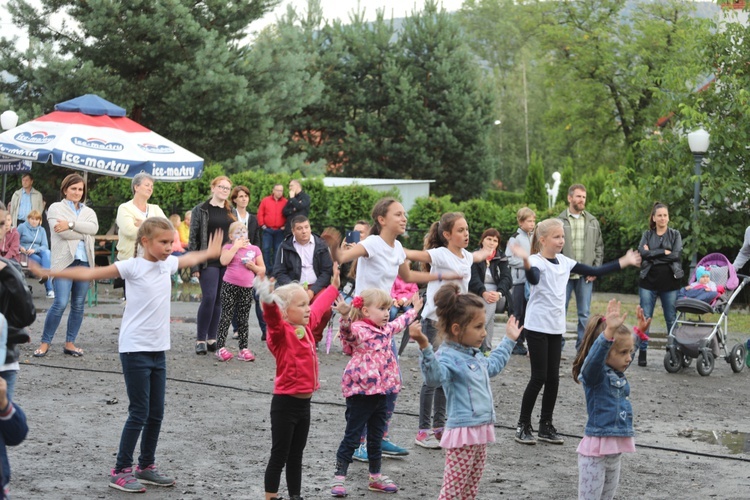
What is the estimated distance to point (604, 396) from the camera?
5.72m

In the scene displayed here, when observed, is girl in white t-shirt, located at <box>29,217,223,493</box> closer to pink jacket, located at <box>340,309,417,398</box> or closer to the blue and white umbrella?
pink jacket, located at <box>340,309,417,398</box>

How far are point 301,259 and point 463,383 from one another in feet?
19.3

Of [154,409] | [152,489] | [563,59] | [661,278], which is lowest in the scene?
[152,489]

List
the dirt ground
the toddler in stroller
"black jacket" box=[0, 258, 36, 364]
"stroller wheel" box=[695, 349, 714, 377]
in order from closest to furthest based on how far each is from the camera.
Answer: "black jacket" box=[0, 258, 36, 364] → the dirt ground → "stroller wheel" box=[695, 349, 714, 377] → the toddler in stroller

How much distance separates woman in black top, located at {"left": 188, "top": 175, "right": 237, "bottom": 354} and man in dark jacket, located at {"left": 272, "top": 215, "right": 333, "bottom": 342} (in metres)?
0.76

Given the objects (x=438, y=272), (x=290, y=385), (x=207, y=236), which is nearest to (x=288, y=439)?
(x=290, y=385)

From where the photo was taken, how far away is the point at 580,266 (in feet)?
26.5

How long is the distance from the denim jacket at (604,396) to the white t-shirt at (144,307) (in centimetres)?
268

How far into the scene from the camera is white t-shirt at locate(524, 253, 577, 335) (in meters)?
7.96

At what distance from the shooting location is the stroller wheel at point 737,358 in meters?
11.9

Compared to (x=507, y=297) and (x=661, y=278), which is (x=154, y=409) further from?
(x=661, y=278)

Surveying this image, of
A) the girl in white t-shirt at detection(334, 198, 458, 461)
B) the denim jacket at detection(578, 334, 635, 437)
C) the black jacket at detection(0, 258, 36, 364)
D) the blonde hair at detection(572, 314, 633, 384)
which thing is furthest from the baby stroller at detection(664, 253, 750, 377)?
the black jacket at detection(0, 258, 36, 364)

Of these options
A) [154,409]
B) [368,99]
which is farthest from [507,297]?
[368,99]

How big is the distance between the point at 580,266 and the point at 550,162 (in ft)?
200
